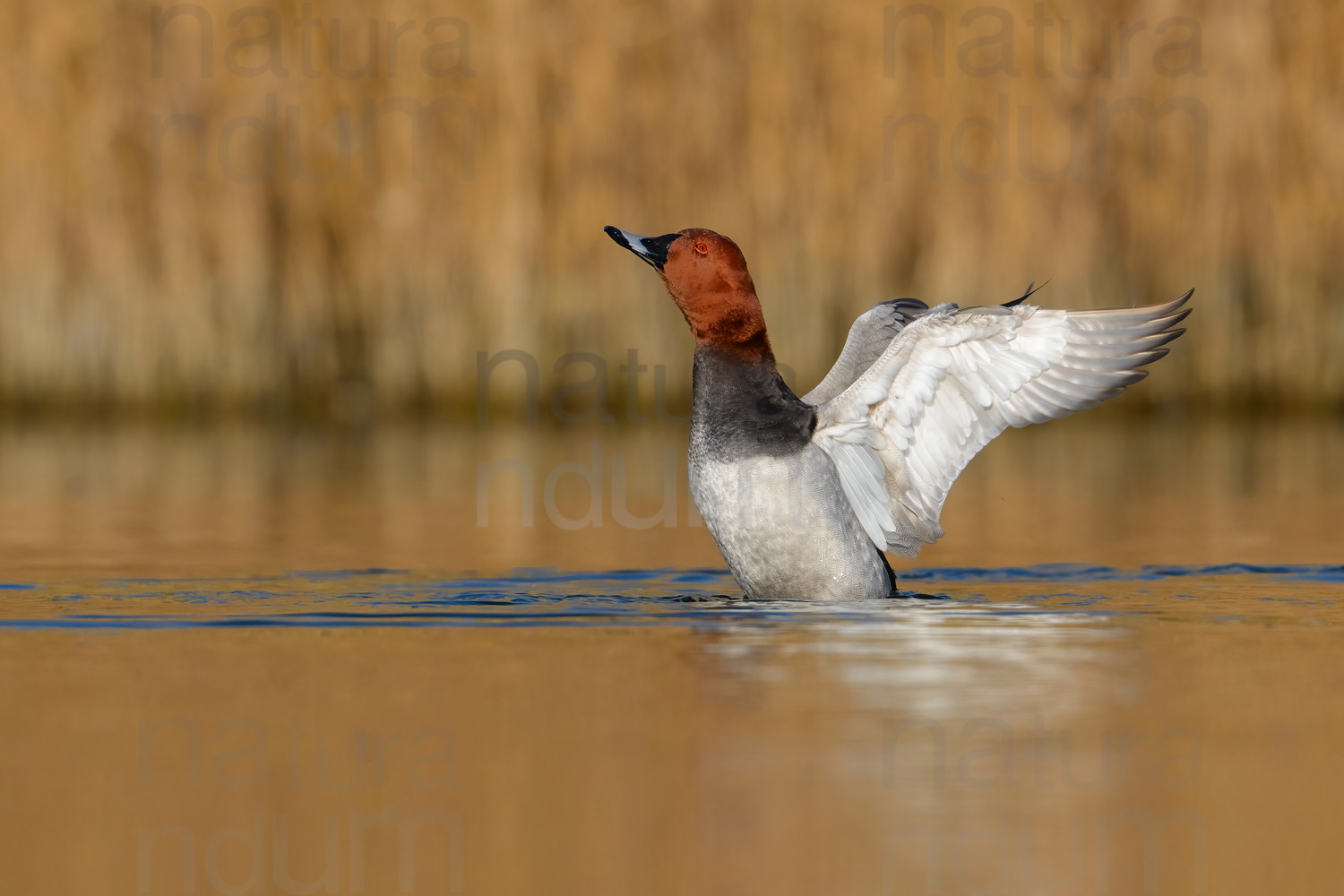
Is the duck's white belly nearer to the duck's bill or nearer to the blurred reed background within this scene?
the duck's bill

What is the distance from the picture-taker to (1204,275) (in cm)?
1222

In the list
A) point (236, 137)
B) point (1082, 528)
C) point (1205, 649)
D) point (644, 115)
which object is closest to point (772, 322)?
point (644, 115)

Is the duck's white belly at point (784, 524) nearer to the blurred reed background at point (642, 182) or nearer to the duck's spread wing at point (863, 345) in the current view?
the duck's spread wing at point (863, 345)

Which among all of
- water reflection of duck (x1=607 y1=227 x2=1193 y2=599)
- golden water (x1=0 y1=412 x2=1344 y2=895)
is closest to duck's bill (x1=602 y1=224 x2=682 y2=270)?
water reflection of duck (x1=607 y1=227 x2=1193 y2=599)

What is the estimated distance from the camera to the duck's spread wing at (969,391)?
5.98m

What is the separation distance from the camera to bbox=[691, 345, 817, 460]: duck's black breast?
591 cm

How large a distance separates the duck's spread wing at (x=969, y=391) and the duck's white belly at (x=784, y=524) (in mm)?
138

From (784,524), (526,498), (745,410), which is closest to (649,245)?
(745,410)

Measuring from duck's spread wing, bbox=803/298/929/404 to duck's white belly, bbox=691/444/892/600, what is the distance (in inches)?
29.8

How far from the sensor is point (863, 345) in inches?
272

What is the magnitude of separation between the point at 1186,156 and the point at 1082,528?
4.93m

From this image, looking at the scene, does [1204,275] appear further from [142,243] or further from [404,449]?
[142,243]

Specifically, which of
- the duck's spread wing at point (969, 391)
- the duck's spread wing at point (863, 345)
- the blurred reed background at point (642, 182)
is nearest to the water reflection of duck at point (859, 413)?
the duck's spread wing at point (969, 391)

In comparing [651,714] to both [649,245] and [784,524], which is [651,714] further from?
[649,245]
